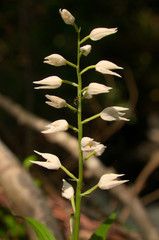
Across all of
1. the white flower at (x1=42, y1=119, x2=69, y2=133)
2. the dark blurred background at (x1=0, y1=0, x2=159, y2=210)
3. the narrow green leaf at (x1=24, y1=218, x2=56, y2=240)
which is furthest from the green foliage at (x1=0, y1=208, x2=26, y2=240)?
the dark blurred background at (x1=0, y1=0, x2=159, y2=210)

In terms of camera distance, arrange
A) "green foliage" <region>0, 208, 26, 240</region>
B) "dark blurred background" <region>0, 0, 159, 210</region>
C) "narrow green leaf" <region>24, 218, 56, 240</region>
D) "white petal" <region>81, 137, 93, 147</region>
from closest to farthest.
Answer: "white petal" <region>81, 137, 93, 147</region> → "narrow green leaf" <region>24, 218, 56, 240</region> → "green foliage" <region>0, 208, 26, 240</region> → "dark blurred background" <region>0, 0, 159, 210</region>

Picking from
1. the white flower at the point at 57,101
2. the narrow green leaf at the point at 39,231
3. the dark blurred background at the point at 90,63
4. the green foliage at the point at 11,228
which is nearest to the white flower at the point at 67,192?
the narrow green leaf at the point at 39,231

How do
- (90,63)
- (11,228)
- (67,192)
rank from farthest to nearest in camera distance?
(90,63)
(11,228)
(67,192)

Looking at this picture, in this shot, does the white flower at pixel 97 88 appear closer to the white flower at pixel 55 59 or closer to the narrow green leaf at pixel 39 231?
the white flower at pixel 55 59

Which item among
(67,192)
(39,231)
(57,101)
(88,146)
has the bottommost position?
(39,231)

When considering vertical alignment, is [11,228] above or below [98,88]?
below

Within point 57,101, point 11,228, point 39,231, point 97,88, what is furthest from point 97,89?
point 11,228

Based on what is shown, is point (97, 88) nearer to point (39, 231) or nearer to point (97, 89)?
point (97, 89)

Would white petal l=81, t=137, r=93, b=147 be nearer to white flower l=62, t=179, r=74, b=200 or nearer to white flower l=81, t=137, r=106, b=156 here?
white flower l=81, t=137, r=106, b=156
